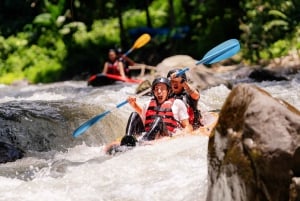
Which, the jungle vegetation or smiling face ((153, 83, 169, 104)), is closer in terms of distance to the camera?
smiling face ((153, 83, 169, 104))

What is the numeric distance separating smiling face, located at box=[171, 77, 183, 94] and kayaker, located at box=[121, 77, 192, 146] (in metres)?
0.13

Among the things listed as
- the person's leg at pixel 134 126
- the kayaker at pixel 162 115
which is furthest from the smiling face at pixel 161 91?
the person's leg at pixel 134 126

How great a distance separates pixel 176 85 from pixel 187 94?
149 millimetres

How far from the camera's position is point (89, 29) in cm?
1777

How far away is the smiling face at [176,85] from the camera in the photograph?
5684 mm

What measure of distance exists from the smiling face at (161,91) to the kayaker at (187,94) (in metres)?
0.14

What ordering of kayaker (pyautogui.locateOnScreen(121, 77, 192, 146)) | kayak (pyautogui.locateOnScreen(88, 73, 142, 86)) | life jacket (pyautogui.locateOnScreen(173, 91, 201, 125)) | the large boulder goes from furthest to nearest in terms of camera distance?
kayak (pyautogui.locateOnScreen(88, 73, 142, 86)), life jacket (pyautogui.locateOnScreen(173, 91, 201, 125)), kayaker (pyautogui.locateOnScreen(121, 77, 192, 146)), the large boulder

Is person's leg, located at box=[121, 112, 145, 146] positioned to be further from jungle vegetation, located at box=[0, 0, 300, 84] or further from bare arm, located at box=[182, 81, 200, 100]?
jungle vegetation, located at box=[0, 0, 300, 84]

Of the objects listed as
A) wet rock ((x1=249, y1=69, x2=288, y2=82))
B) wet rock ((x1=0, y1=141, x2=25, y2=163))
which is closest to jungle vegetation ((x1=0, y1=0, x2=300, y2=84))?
wet rock ((x1=249, y1=69, x2=288, y2=82))

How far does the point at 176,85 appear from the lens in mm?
5742

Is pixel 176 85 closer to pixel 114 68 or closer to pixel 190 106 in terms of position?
pixel 190 106

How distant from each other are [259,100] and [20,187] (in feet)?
7.39

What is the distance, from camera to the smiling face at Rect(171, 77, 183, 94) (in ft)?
18.6

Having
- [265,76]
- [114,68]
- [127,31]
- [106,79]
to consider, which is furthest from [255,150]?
[127,31]
